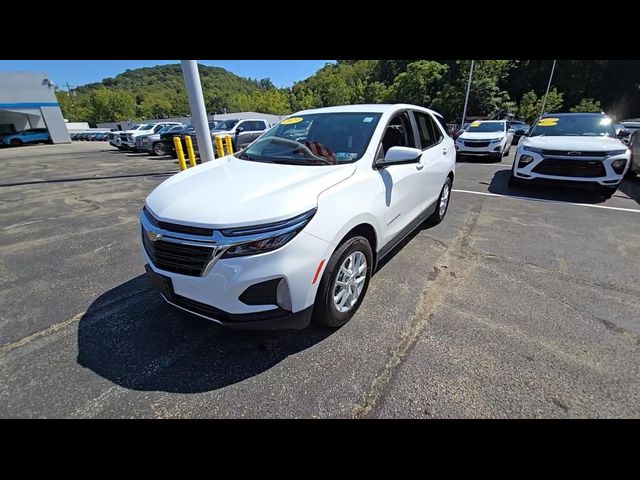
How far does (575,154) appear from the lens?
18.4 ft

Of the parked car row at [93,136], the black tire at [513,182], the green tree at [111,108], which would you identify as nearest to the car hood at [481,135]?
the black tire at [513,182]

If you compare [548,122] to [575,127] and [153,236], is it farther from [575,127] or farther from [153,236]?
[153,236]

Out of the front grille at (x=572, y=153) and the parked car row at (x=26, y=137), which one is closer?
the front grille at (x=572, y=153)

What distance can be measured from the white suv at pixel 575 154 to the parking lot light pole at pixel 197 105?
7549 mm

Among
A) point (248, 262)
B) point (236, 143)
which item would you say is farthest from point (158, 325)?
point (236, 143)

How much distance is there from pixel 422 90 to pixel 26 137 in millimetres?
50207

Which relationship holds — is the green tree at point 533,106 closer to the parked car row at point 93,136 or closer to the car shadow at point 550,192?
the car shadow at point 550,192

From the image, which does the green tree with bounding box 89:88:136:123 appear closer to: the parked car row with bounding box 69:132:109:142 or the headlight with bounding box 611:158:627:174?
the parked car row with bounding box 69:132:109:142

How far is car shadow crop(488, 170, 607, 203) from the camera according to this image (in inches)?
241

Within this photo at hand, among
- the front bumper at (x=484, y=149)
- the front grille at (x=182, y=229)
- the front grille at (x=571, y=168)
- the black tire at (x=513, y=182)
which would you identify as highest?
the front grille at (x=182, y=229)

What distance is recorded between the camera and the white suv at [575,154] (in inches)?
215

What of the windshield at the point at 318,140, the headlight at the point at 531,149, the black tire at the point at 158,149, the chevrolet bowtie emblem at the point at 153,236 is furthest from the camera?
the black tire at the point at 158,149
